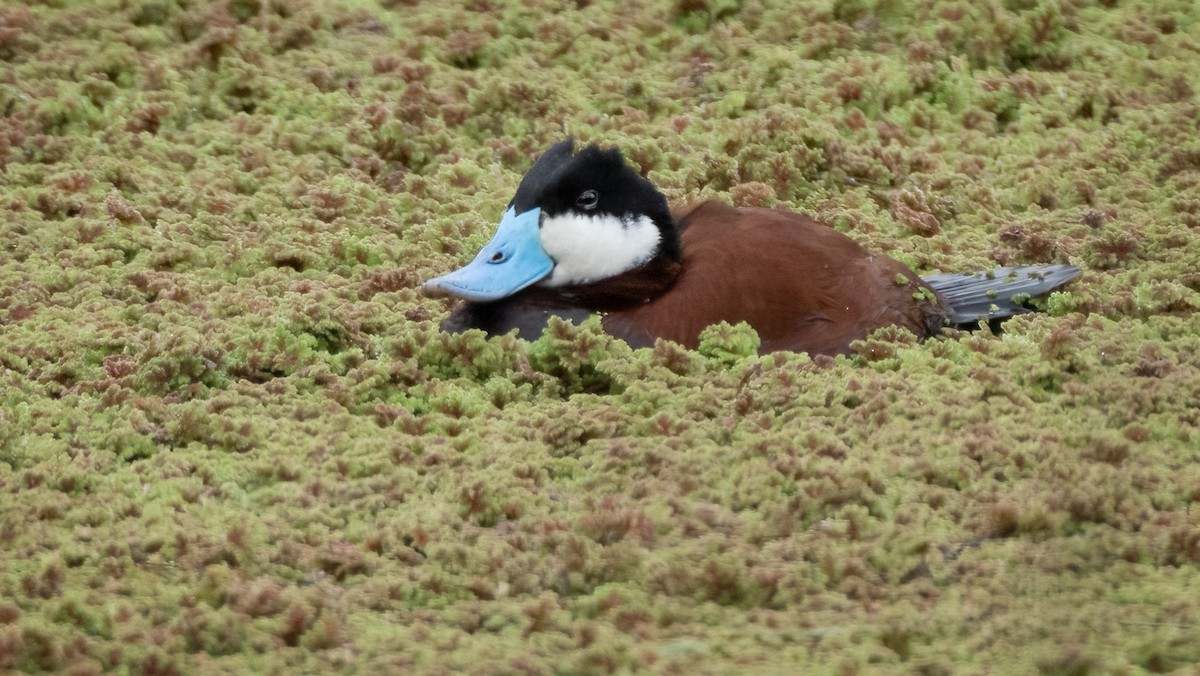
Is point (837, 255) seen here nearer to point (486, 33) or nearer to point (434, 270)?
point (434, 270)

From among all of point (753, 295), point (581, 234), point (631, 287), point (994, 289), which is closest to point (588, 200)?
point (581, 234)

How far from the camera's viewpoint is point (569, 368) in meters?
4.20

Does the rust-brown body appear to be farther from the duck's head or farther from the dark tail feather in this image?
the dark tail feather

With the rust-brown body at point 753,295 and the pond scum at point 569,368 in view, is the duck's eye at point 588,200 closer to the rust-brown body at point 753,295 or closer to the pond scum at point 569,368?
the rust-brown body at point 753,295

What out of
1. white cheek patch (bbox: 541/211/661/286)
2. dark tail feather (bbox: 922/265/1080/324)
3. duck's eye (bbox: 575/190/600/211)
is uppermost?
duck's eye (bbox: 575/190/600/211)

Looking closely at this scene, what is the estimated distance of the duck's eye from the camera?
15.1 ft

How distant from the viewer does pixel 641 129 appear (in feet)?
20.7

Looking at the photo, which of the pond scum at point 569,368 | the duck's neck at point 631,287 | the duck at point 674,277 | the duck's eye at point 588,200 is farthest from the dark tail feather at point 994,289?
the duck's eye at point 588,200

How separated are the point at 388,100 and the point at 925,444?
3.58 metres

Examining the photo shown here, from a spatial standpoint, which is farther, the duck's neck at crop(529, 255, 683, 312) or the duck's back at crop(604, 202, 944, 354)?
the duck's neck at crop(529, 255, 683, 312)

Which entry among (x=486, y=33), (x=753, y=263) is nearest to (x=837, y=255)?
(x=753, y=263)

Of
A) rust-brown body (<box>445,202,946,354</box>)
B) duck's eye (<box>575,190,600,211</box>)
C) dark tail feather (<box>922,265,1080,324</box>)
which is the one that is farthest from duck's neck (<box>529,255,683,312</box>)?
dark tail feather (<box>922,265,1080,324</box>)

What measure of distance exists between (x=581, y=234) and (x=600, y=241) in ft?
0.21

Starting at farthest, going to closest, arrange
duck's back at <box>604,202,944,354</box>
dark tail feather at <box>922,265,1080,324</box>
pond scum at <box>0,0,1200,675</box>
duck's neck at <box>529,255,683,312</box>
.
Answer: dark tail feather at <box>922,265,1080,324</box>, duck's neck at <box>529,255,683,312</box>, duck's back at <box>604,202,944,354</box>, pond scum at <box>0,0,1200,675</box>
